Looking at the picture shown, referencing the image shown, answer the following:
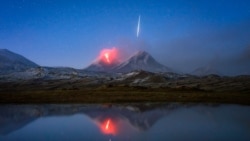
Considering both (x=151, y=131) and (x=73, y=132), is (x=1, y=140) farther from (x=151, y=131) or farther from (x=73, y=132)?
(x=151, y=131)

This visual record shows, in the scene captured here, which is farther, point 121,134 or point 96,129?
point 96,129

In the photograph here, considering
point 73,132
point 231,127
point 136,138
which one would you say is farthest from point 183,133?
point 73,132

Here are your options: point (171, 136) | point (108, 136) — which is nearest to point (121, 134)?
point (108, 136)

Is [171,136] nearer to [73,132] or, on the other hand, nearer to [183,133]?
[183,133]

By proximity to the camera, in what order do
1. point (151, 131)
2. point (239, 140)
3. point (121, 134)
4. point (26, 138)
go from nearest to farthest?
1. point (239, 140)
2. point (26, 138)
3. point (121, 134)
4. point (151, 131)

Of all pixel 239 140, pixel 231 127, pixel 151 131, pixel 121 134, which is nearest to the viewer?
pixel 239 140

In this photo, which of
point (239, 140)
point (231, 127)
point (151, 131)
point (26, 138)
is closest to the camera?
point (239, 140)

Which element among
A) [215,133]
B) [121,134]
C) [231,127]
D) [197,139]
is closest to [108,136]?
[121,134]

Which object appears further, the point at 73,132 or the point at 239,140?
the point at 73,132

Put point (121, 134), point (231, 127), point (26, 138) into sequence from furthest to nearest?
1. point (231, 127)
2. point (121, 134)
3. point (26, 138)
